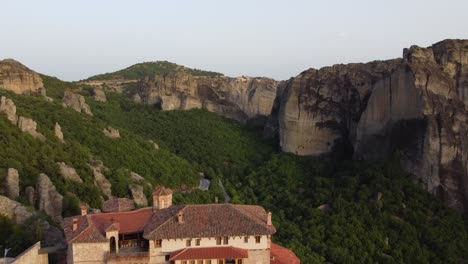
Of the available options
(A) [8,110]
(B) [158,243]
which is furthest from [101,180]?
(B) [158,243]

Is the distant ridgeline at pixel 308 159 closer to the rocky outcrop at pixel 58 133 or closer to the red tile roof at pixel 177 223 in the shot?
the rocky outcrop at pixel 58 133

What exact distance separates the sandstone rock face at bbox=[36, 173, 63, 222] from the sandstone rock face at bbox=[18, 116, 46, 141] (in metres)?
7.79

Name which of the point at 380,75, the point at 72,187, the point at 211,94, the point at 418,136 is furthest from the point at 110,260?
the point at 211,94

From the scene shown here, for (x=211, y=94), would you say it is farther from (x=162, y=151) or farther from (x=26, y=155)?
(x=26, y=155)

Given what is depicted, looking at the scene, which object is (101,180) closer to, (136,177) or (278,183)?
(136,177)

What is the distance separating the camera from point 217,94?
81.6 m

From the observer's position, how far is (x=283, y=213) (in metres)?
48.6

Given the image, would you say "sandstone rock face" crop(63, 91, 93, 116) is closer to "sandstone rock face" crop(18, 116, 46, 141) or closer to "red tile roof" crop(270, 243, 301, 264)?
"sandstone rock face" crop(18, 116, 46, 141)

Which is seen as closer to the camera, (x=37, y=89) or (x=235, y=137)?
(x=37, y=89)

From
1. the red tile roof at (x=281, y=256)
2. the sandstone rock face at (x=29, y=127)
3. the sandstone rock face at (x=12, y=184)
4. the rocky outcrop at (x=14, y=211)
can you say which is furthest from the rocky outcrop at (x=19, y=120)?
the red tile roof at (x=281, y=256)

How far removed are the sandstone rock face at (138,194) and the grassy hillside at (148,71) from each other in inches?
2985

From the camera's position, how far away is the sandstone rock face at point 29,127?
1686 inches

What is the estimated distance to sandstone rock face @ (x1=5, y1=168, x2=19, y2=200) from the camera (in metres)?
34.7

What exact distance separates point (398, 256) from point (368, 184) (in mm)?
9713
